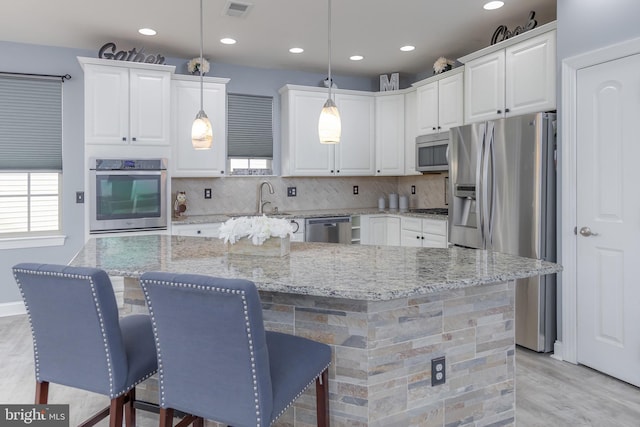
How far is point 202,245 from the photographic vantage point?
2.65 metres

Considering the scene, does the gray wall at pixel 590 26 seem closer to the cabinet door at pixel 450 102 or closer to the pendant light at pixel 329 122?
the cabinet door at pixel 450 102

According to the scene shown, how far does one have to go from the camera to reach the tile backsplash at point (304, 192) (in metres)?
5.12

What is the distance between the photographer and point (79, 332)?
5.33 feet

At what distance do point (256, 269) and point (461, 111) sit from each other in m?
3.24

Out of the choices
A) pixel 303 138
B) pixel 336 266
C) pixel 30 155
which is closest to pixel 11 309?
pixel 30 155

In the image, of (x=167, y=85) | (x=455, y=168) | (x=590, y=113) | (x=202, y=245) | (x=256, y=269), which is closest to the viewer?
(x=256, y=269)

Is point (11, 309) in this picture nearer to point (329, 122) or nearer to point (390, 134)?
point (329, 122)

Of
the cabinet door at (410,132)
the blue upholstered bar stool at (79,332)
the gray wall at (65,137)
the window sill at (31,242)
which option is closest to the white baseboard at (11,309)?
the gray wall at (65,137)

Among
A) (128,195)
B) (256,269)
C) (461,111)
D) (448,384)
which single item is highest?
(461,111)

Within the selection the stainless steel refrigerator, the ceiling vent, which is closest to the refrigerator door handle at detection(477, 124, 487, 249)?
the stainless steel refrigerator

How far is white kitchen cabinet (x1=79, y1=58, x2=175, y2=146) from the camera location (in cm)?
409

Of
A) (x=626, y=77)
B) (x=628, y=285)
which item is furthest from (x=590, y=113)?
(x=628, y=285)

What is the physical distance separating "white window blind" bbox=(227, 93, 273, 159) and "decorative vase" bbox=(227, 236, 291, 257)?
2951 mm

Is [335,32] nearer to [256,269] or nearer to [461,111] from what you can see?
[461,111]
